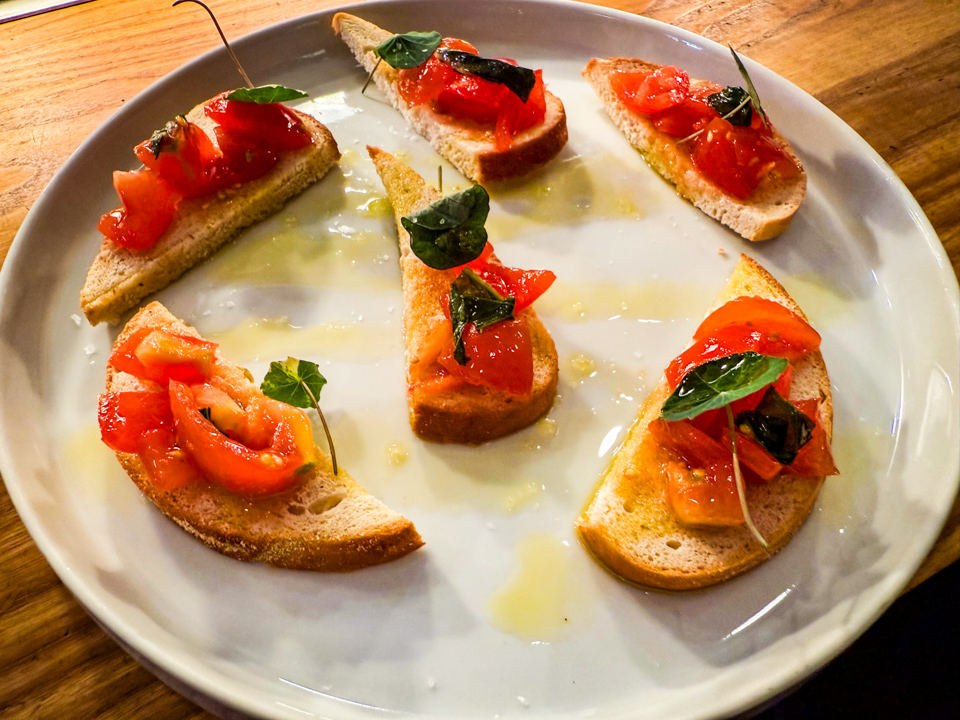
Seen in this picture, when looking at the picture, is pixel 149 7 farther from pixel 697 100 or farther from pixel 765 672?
pixel 765 672

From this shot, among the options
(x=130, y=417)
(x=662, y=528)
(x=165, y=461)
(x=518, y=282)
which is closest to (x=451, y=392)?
(x=518, y=282)

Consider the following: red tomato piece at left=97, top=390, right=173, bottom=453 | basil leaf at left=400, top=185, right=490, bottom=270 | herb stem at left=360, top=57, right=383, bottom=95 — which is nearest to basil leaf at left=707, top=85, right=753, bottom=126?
basil leaf at left=400, top=185, right=490, bottom=270

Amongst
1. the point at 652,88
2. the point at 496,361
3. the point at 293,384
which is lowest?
the point at 496,361

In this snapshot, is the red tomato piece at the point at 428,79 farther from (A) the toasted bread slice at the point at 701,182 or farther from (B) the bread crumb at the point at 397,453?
(B) the bread crumb at the point at 397,453

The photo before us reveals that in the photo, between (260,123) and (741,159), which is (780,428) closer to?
(741,159)

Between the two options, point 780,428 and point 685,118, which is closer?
point 780,428

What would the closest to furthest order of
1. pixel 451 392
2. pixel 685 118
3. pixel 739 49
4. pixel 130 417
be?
pixel 130 417, pixel 451 392, pixel 685 118, pixel 739 49

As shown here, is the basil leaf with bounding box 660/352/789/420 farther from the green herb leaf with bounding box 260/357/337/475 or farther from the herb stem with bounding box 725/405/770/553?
the green herb leaf with bounding box 260/357/337/475
